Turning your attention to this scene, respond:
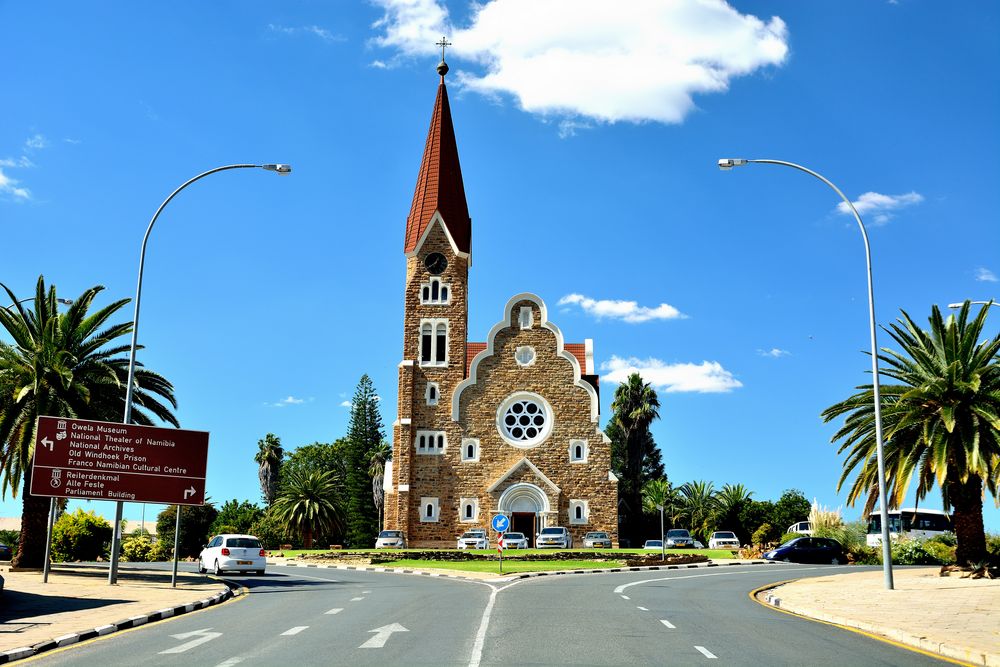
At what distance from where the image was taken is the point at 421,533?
60000 mm

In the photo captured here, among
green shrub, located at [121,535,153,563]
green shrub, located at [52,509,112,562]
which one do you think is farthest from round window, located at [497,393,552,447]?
green shrub, located at [52,509,112,562]

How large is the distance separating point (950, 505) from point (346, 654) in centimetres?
2253

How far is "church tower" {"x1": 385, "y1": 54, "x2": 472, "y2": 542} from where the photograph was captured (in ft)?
198

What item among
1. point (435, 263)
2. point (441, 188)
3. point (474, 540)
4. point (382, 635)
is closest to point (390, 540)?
point (474, 540)

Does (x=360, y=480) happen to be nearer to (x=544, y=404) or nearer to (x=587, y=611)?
(x=544, y=404)

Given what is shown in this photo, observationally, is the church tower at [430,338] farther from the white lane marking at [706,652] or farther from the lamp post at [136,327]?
the white lane marking at [706,652]

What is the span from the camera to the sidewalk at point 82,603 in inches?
529

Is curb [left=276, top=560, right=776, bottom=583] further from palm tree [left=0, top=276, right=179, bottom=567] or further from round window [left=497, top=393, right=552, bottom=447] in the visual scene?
round window [left=497, top=393, right=552, bottom=447]

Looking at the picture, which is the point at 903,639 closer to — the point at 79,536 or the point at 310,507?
the point at 79,536

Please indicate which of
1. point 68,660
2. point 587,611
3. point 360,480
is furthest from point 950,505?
point 360,480

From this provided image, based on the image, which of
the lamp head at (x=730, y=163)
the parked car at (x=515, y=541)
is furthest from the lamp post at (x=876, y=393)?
the parked car at (x=515, y=541)

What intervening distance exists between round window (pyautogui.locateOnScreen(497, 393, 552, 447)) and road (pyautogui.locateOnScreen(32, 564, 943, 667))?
37751 mm

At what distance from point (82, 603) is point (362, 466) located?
7846 centimetres

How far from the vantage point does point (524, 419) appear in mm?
62188
